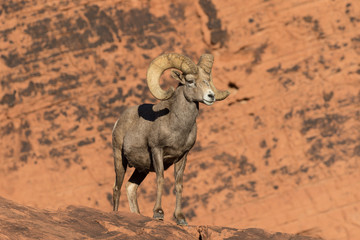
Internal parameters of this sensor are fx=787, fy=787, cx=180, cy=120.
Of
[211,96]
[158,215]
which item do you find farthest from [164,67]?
[158,215]

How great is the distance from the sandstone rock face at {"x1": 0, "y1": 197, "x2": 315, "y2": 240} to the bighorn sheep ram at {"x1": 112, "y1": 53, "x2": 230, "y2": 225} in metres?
0.62

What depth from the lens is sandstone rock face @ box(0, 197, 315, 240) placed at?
9.49 metres

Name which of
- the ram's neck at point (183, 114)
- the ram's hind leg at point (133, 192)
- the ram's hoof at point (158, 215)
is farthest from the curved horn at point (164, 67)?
the ram's hind leg at point (133, 192)

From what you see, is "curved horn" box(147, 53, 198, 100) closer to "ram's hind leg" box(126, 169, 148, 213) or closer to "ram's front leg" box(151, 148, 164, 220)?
"ram's front leg" box(151, 148, 164, 220)

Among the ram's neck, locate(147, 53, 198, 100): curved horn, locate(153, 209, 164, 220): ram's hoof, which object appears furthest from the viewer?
→ the ram's neck

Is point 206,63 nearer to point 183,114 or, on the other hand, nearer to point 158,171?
point 183,114

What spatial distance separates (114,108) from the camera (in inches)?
906

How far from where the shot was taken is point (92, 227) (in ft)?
33.9

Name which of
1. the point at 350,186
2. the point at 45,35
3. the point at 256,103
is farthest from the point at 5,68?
the point at 350,186

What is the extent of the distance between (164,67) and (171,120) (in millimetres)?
816

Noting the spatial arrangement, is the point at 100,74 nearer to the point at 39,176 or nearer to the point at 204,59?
the point at 39,176

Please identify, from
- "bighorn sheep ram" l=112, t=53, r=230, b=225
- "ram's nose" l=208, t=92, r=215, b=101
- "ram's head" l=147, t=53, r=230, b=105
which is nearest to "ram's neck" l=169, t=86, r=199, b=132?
"bighorn sheep ram" l=112, t=53, r=230, b=225

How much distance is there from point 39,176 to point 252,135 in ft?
21.0

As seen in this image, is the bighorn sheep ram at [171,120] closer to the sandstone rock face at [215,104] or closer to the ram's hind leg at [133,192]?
the ram's hind leg at [133,192]
